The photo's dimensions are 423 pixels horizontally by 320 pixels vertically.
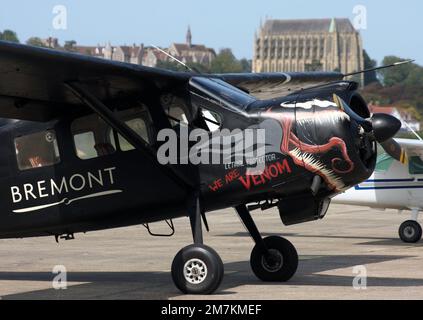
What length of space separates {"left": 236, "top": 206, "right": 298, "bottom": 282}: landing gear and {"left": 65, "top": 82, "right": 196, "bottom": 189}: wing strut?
1.68m

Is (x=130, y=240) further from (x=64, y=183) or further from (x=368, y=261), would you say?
(x=64, y=183)

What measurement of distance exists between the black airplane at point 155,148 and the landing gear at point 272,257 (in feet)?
1.80

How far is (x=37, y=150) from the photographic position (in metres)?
12.0

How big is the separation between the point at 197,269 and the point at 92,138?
1.99m

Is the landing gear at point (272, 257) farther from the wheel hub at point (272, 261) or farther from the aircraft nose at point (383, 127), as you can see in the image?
the aircraft nose at point (383, 127)

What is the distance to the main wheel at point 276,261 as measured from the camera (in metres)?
12.7

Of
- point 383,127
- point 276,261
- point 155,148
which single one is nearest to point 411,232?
point 276,261

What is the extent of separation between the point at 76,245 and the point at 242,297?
7.84 metres

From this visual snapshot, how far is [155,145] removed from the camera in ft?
37.3

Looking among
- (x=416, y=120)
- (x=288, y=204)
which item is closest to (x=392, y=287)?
(x=288, y=204)
